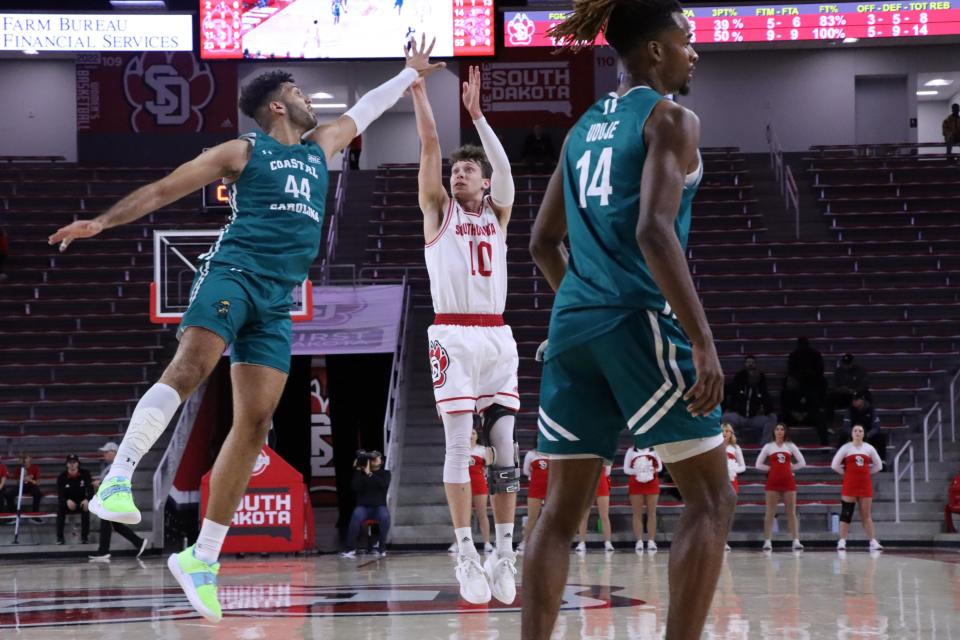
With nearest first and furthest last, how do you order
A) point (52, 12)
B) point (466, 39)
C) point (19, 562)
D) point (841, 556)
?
point (841, 556), point (19, 562), point (466, 39), point (52, 12)

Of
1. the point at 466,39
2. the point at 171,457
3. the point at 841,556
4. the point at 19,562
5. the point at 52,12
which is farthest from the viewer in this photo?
the point at 52,12

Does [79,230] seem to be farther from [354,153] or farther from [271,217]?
[354,153]

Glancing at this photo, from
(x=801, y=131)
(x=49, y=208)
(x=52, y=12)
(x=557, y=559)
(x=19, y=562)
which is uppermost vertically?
(x=52, y=12)

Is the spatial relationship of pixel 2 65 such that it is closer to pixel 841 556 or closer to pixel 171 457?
pixel 171 457

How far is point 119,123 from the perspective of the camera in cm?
2430

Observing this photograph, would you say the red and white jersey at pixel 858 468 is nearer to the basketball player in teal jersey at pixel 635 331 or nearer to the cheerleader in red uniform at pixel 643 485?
the cheerleader in red uniform at pixel 643 485

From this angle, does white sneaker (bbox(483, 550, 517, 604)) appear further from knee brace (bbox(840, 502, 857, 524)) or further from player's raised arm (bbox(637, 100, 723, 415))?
knee brace (bbox(840, 502, 857, 524))

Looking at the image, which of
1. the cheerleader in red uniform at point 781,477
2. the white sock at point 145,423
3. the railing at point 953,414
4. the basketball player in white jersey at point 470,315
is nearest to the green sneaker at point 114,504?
the white sock at point 145,423

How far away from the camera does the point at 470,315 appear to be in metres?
6.19

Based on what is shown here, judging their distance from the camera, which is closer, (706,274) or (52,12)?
(706,274)

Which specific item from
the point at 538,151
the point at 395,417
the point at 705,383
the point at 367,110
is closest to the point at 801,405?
the point at 395,417

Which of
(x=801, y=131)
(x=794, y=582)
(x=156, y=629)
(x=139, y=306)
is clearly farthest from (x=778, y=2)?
(x=156, y=629)

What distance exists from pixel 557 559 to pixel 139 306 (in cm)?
1660

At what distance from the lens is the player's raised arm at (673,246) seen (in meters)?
3.17
